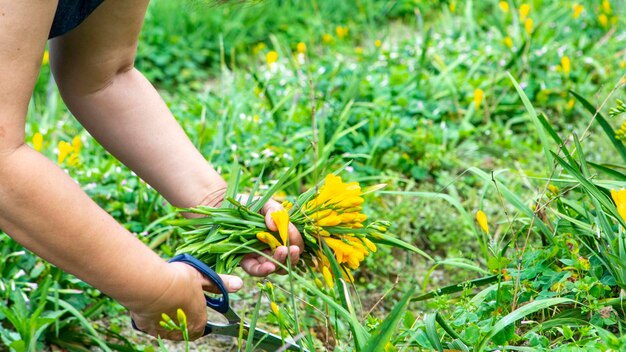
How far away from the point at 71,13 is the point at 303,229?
0.69 meters

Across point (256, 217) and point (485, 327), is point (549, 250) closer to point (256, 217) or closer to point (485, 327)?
point (485, 327)

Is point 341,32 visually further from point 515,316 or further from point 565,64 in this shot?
point 515,316

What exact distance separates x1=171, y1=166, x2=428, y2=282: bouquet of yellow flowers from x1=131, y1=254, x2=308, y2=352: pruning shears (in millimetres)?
119

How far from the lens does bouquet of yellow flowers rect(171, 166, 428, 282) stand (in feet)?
5.84

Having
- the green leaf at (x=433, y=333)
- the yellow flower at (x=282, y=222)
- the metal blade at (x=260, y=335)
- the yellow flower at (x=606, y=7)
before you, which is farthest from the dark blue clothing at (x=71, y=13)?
the yellow flower at (x=606, y=7)

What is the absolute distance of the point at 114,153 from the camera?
1.94 meters

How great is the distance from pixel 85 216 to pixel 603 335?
1000mm

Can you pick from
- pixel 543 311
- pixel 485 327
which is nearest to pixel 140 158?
pixel 485 327

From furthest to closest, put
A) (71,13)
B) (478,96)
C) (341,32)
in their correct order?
(341,32) < (478,96) < (71,13)

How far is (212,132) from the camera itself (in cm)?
325

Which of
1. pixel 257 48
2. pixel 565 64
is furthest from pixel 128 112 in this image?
pixel 257 48

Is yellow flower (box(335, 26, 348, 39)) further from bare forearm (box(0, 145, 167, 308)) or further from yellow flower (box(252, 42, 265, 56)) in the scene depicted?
bare forearm (box(0, 145, 167, 308))

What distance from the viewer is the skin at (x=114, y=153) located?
4.46ft

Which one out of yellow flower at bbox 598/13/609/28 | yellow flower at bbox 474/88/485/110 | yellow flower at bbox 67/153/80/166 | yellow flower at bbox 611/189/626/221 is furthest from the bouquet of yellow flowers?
yellow flower at bbox 598/13/609/28
